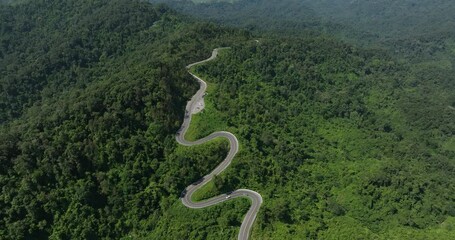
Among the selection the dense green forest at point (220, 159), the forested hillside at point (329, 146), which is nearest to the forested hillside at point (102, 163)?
the dense green forest at point (220, 159)

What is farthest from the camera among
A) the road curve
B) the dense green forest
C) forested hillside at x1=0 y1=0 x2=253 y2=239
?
the dense green forest

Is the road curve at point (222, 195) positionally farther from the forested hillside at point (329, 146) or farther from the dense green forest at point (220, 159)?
the forested hillside at point (329, 146)

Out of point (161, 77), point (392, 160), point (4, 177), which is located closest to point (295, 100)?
point (392, 160)

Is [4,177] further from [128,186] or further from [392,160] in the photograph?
[392,160]

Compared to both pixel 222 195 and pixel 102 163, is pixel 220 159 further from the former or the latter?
pixel 102 163

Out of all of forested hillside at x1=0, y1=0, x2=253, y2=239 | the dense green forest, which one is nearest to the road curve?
the dense green forest

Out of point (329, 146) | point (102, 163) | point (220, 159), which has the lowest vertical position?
point (329, 146)

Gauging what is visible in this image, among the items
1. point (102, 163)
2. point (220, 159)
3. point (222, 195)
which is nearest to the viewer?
point (222, 195)

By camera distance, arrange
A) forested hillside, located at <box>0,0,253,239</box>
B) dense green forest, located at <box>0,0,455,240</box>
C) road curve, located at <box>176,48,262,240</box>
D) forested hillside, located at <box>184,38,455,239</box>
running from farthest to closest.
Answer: forested hillside, located at <box>184,38,455,239</box> → dense green forest, located at <box>0,0,455,240</box> → forested hillside, located at <box>0,0,253,239</box> → road curve, located at <box>176,48,262,240</box>

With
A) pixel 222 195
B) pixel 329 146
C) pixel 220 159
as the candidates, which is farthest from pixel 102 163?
pixel 329 146

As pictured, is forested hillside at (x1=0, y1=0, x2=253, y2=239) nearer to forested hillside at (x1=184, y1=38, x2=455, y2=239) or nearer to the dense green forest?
the dense green forest

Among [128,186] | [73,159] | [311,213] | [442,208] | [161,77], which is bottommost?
[442,208]
